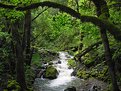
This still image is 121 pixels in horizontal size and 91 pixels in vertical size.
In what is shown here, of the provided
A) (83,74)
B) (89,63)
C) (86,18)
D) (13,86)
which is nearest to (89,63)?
(89,63)

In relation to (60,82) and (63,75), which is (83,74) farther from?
(60,82)

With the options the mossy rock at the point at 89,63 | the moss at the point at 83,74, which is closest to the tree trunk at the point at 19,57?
the moss at the point at 83,74

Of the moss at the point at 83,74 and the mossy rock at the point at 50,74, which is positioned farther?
the mossy rock at the point at 50,74

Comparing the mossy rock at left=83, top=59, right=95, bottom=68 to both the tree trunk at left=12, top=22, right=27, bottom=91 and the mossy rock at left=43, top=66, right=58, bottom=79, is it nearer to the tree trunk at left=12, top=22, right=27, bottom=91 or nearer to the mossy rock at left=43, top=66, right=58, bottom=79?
the mossy rock at left=43, top=66, right=58, bottom=79

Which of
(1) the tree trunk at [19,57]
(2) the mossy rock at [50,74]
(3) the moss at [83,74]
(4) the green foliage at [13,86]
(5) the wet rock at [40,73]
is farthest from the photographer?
(5) the wet rock at [40,73]

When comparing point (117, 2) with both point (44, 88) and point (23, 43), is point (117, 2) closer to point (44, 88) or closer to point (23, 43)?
point (23, 43)

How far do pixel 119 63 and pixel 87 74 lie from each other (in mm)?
5198

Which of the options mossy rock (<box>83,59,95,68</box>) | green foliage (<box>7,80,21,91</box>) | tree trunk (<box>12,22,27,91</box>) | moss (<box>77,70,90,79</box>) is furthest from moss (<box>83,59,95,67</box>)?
green foliage (<box>7,80,21,91</box>)

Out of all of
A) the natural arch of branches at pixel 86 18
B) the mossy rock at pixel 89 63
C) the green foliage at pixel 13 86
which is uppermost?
the natural arch of branches at pixel 86 18

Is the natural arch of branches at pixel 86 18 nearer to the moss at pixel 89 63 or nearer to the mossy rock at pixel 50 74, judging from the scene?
the mossy rock at pixel 50 74

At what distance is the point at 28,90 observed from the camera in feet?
55.6

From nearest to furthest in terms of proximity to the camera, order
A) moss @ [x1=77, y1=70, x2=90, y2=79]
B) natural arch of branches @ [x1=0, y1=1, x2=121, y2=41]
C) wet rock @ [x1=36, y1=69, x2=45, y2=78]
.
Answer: natural arch of branches @ [x1=0, y1=1, x2=121, y2=41], moss @ [x1=77, y1=70, x2=90, y2=79], wet rock @ [x1=36, y1=69, x2=45, y2=78]

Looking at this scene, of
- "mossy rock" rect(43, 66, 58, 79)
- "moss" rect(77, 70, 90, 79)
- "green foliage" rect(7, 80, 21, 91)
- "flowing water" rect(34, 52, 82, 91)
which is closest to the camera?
"green foliage" rect(7, 80, 21, 91)

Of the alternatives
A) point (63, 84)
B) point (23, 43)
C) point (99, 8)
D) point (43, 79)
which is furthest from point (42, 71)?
point (99, 8)
